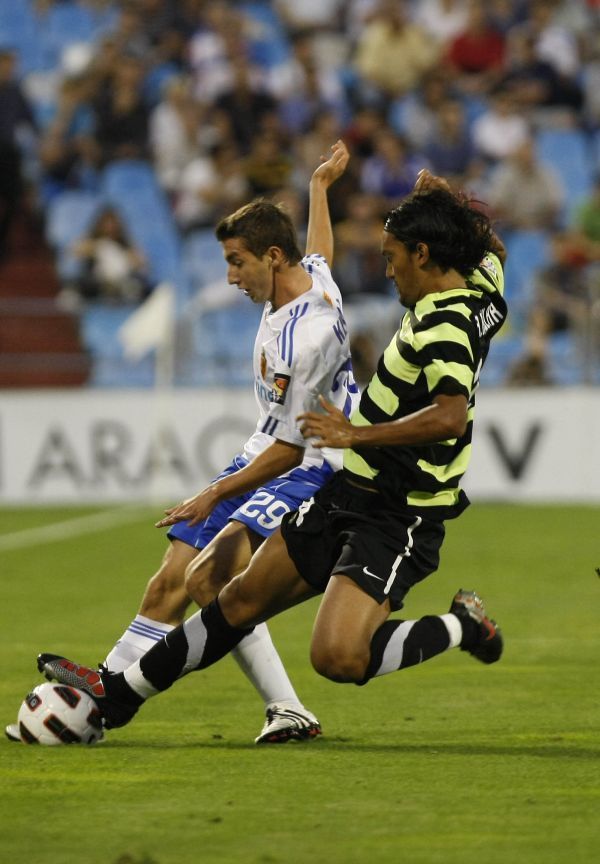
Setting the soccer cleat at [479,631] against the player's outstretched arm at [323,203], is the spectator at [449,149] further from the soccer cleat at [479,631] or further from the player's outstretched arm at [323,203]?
the soccer cleat at [479,631]

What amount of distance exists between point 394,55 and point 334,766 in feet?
51.0

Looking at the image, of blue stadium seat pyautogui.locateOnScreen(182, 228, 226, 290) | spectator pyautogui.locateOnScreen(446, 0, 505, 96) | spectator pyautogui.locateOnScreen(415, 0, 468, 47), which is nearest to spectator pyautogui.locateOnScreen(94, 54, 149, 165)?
blue stadium seat pyautogui.locateOnScreen(182, 228, 226, 290)

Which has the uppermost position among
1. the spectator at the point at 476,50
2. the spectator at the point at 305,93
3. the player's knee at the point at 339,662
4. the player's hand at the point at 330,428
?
the spectator at the point at 476,50

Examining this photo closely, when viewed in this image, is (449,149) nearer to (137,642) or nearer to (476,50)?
(476,50)

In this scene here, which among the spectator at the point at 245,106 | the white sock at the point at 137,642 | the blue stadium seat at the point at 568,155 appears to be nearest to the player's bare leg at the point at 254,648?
the white sock at the point at 137,642

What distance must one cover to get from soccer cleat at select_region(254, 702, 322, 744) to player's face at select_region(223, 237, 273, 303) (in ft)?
5.00

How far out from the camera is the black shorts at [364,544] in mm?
5746

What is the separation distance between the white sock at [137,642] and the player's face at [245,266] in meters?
1.27

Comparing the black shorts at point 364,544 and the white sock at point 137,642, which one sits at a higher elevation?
the black shorts at point 364,544

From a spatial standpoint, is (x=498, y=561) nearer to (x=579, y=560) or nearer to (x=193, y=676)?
(x=579, y=560)

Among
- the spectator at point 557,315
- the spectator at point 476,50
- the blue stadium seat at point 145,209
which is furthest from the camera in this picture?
the spectator at point 476,50

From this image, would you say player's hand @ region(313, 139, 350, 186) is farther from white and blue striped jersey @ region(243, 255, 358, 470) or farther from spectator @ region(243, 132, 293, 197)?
spectator @ region(243, 132, 293, 197)

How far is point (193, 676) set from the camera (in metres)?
7.95

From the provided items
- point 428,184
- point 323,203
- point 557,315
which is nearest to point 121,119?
point 557,315
